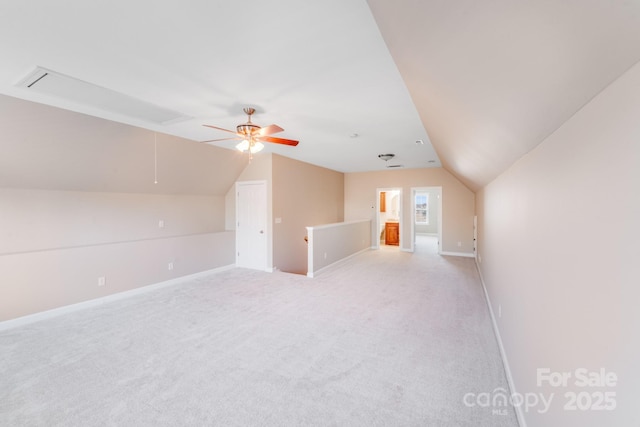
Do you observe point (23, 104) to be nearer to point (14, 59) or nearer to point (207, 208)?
point (14, 59)

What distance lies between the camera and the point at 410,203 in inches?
305

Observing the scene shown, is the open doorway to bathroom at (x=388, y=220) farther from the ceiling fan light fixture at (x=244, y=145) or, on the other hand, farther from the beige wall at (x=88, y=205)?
the ceiling fan light fixture at (x=244, y=145)

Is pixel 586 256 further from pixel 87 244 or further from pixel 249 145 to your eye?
pixel 87 244

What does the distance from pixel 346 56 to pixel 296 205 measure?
4.38 metres

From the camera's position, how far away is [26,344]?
2.72 m

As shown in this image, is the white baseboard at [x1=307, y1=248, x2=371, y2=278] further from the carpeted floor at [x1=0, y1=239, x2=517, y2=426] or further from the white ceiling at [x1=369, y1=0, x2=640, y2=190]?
the white ceiling at [x1=369, y1=0, x2=640, y2=190]

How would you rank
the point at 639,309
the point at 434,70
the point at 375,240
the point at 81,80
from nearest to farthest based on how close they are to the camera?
1. the point at 639,309
2. the point at 434,70
3. the point at 81,80
4. the point at 375,240

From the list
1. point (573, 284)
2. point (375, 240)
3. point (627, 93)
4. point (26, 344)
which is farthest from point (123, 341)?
point (375, 240)

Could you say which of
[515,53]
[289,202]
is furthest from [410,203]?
[515,53]

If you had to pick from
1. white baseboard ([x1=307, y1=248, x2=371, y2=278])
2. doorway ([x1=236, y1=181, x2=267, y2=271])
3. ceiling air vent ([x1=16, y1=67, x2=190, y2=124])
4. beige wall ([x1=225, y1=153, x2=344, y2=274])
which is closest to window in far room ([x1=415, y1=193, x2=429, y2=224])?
white baseboard ([x1=307, y1=248, x2=371, y2=278])

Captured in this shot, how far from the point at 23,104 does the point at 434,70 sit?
12.9 feet

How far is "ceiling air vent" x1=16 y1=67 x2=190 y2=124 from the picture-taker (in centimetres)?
222

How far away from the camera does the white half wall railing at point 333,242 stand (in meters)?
5.20

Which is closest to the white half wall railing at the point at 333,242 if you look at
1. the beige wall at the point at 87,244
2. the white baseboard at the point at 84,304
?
the beige wall at the point at 87,244
